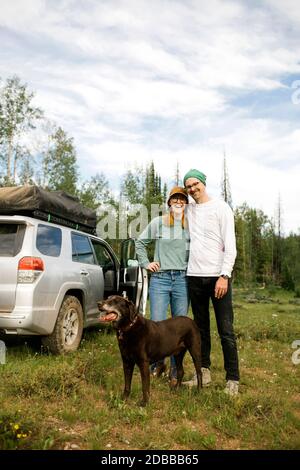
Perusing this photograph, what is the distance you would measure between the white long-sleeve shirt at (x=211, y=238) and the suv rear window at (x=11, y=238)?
7.05ft

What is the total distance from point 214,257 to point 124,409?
1867 mm

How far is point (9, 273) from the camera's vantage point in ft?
16.4

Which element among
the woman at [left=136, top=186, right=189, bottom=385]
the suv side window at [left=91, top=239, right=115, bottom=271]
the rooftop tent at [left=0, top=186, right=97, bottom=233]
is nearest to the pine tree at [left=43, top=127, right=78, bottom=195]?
the suv side window at [left=91, top=239, right=115, bottom=271]

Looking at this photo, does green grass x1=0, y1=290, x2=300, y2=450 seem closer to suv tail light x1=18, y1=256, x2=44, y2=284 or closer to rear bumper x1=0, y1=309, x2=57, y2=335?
rear bumper x1=0, y1=309, x2=57, y2=335

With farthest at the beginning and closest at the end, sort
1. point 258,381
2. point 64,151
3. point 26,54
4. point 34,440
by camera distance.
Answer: point 64,151
point 26,54
point 258,381
point 34,440

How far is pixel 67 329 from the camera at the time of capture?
6.01 meters

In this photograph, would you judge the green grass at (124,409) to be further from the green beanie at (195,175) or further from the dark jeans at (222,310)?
the green beanie at (195,175)

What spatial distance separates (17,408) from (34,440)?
749 mm

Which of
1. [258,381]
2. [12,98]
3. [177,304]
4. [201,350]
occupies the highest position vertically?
[12,98]

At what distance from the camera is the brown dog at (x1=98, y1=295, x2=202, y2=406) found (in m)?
4.18

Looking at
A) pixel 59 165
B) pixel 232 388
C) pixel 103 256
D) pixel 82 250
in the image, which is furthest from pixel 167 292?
pixel 59 165

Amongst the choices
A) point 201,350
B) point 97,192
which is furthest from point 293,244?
point 201,350

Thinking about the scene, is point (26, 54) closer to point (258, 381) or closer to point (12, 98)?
point (258, 381)
